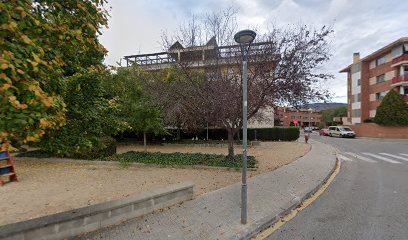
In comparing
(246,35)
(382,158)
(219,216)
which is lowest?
(382,158)

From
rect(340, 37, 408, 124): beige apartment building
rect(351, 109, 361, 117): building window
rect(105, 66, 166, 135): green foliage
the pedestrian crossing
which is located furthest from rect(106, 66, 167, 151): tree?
rect(351, 109, 361, 117): building window

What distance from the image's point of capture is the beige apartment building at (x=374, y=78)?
31.0m

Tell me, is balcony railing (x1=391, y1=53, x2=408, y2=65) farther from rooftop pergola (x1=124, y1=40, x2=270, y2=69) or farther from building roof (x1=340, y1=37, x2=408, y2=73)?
rooftop pergola (x1=124, y1=40, x2=270, y2=69)

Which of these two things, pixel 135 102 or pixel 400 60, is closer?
pixel 135 102

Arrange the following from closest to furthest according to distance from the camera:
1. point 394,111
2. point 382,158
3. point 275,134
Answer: point 382,158, point 275,134, point 394,111

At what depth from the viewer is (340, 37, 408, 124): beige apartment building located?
31047mm

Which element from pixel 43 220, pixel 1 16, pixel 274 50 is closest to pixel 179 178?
pixel 43 220

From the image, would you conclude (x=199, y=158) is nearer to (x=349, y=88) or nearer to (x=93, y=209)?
(x=93, y=209)

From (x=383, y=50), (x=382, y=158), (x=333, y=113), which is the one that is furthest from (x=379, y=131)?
(x=333, y=113)

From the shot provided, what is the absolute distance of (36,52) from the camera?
7.75 feet

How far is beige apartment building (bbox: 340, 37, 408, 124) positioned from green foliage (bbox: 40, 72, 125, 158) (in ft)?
126

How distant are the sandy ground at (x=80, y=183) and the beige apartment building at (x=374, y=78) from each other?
108ft

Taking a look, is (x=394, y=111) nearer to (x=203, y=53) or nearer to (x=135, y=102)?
(x=203, y=53)

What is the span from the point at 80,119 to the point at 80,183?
14.9 ft
